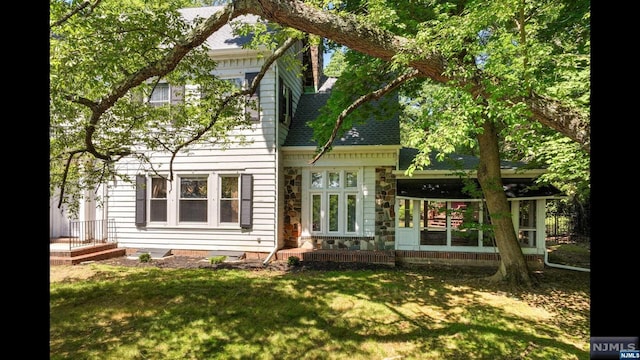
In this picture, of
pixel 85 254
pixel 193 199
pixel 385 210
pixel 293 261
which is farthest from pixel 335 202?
pixel 85 254

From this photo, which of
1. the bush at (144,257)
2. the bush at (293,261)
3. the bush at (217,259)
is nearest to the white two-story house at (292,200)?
the bush at (293,261)

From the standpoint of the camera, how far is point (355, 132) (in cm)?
1058

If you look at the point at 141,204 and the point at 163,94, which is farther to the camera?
the point at 141,204

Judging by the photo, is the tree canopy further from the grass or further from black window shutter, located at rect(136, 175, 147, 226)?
the grass

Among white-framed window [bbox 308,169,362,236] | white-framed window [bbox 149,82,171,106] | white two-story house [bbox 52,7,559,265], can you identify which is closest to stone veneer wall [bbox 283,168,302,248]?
white two-story house [bbox 52,7,559,265]

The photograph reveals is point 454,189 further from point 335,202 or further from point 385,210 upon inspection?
point 335,202

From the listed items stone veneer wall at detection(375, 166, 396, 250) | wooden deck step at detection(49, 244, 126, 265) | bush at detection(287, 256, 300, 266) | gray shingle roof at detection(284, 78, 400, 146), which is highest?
gray shingle roof at detection(284, 78, 400, 146)

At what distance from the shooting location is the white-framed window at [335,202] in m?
10.1

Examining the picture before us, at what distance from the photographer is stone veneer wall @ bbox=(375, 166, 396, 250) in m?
9.84

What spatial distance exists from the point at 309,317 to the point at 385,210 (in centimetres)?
549

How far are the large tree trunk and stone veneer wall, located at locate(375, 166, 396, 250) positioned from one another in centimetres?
283
